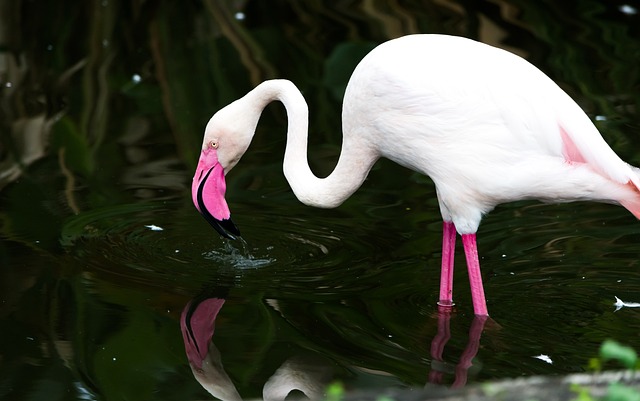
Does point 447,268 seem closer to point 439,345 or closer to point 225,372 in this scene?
point 439,345

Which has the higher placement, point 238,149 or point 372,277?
point 238,149

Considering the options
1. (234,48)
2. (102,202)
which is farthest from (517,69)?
(234,48)

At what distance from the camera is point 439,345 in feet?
15.7

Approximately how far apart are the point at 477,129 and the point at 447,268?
2.67 feet

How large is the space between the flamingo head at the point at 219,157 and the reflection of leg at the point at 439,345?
117cm

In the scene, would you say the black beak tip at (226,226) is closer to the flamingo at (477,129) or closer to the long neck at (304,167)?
the long neck at (304,167)

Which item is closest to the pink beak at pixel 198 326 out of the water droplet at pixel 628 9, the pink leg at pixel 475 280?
the pink leg at pixel 475 280

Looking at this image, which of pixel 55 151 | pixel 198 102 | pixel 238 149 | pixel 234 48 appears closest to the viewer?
pixel 238 149

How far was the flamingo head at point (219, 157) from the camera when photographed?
534 cm

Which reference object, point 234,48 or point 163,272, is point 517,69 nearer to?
point 163,272

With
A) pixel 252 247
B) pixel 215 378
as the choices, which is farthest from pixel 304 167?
pixel 215 378

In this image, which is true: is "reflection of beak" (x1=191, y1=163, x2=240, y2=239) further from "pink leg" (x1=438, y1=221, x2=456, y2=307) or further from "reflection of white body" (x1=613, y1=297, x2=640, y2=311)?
"reflection of white body" (x1=613, y1=297, x2=640, y2=311)

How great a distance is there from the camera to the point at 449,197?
4.80 meters

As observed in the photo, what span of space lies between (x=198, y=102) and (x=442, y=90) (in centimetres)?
389
